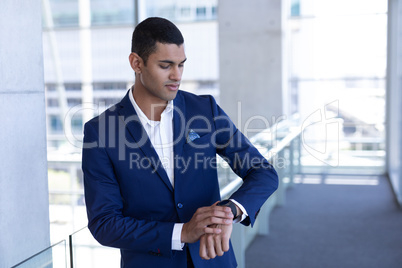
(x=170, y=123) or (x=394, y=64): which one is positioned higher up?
(x=394, y=64)

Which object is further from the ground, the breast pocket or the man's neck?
the man's neck

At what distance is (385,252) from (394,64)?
515 cm

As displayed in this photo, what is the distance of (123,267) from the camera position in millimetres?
1796

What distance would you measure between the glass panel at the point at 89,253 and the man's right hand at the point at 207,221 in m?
0.48

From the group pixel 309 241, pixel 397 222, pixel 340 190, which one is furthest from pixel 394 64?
pixel 309 241

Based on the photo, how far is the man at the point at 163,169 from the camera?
156 cm

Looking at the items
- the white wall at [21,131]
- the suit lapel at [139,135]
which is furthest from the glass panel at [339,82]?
the suit lapel at [139,135]

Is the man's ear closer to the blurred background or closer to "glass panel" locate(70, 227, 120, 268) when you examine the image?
"glass panel" locate(70, 227, 120, 268)

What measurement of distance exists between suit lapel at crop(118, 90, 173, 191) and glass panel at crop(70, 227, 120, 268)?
40 centimetres

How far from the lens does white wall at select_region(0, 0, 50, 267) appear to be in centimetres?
234

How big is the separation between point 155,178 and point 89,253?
0.59m

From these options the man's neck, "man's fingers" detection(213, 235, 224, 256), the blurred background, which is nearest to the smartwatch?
"man's fingers" detection(213, 235, 224, 256)

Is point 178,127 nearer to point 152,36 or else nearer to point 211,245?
point 152,36

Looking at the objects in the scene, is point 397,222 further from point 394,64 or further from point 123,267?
point 123,267
